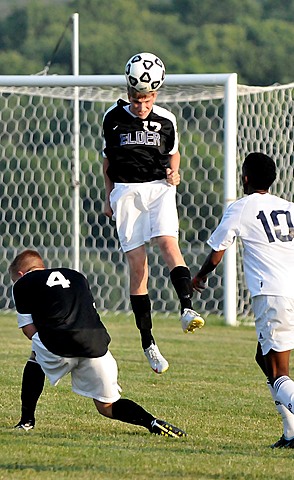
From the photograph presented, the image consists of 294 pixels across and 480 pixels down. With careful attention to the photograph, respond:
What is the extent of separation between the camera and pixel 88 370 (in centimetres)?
776

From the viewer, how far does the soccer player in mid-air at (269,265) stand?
24.5ft

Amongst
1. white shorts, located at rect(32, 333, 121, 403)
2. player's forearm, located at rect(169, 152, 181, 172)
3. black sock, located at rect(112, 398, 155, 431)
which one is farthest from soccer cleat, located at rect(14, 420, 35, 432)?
player's forearm, located at rect(169, 152, 181, 172)

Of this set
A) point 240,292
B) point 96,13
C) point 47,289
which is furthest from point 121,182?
point 96,13

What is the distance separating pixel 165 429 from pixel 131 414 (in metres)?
0.21

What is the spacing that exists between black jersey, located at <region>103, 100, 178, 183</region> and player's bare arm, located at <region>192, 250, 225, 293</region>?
4.60 feet

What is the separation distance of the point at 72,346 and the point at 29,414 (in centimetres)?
54

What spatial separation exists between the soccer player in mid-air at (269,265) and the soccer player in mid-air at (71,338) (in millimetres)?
693

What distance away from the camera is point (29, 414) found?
25.9 feet

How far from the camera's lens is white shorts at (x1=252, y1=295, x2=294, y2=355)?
7461mm

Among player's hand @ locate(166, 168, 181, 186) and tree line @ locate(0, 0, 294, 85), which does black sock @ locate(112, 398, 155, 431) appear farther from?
tree line @ locate(0, 0, 294, 85)

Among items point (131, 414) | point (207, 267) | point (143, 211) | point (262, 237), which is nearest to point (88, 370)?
point (131, 414)

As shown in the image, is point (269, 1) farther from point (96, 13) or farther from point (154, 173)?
point (154, 173)

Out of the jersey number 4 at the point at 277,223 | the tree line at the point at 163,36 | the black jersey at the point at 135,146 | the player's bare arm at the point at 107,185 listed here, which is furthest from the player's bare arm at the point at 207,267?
the tree line at the point at 163,36

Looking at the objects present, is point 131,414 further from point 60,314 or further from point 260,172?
point 260,172
